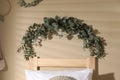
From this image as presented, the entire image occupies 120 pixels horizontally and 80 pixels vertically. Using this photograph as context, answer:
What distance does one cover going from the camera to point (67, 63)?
2.13 metres

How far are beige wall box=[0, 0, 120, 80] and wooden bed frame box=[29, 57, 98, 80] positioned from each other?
165 mm

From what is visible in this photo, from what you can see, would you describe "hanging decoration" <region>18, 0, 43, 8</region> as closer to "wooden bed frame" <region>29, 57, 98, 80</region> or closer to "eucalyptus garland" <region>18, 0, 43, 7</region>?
"eucalyptus garland" <region>18, 0, 43, 7</region>

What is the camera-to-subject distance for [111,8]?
84.4 inches

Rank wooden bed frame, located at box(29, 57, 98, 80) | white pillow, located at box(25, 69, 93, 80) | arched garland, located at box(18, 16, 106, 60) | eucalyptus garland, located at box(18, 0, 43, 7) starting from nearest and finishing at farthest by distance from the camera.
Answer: white pillow, located at box(25, 69, 93, 80) → wooden bed frame, located at box(29, 57, 98, 80) → arched garland, located at box(18, 16, 106, 60) → eucalyptus garland, located at box(18, 0, 43, 7)

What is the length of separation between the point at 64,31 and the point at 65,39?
0.08 m

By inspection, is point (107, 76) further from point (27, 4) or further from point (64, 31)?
point (27, 4)

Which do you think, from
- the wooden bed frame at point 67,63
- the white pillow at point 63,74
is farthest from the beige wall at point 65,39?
the white pillow at point 63,74

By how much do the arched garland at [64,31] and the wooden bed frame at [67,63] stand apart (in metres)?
0.15

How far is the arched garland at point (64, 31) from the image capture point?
220cm

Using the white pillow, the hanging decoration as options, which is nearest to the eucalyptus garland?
the hanging decoration

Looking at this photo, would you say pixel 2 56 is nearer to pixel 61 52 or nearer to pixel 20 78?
pixel 20 78

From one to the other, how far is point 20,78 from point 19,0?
31.6 inches

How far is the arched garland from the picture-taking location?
2195 millimetres

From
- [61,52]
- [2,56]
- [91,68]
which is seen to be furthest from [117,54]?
[2,56]
